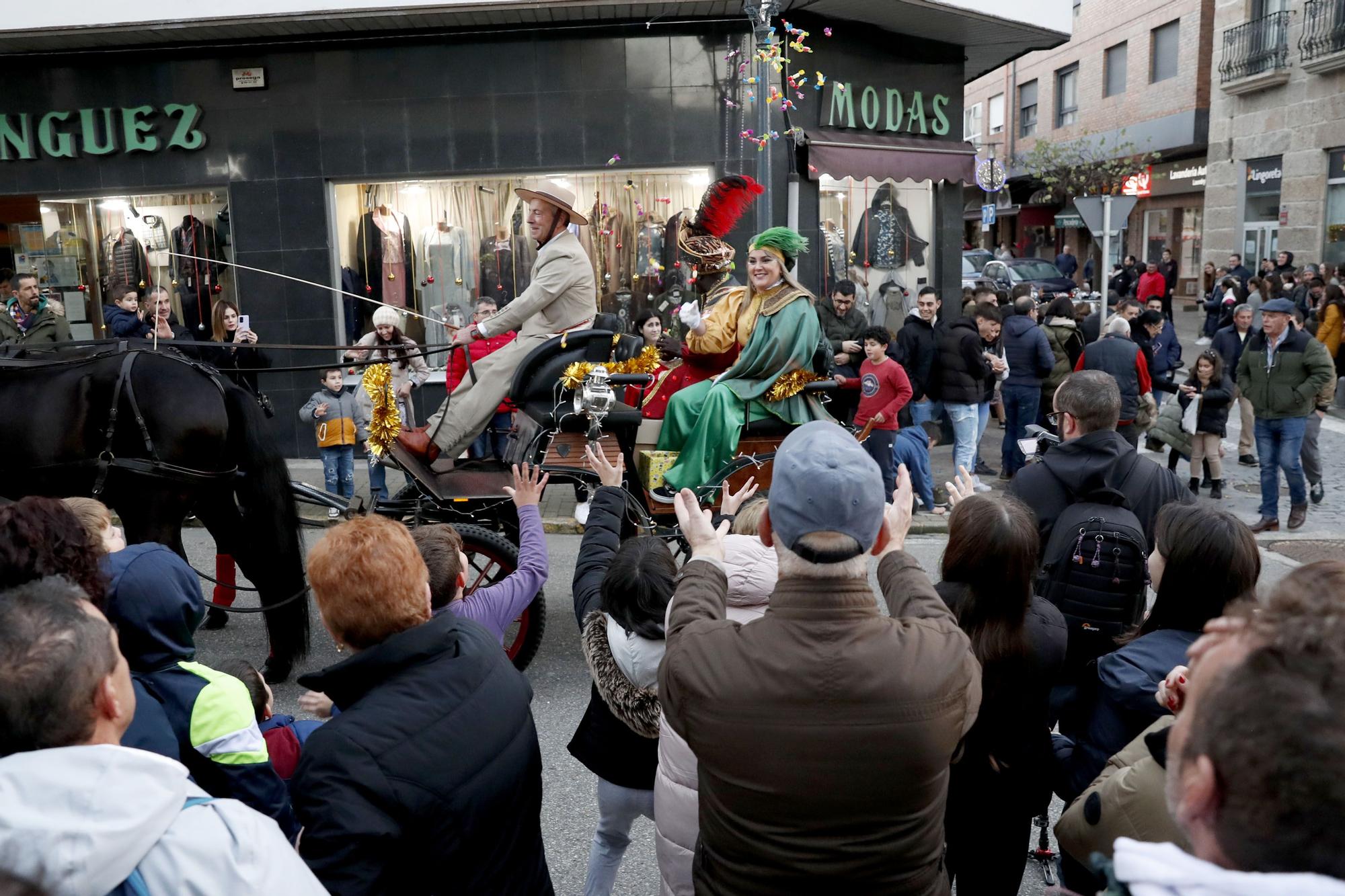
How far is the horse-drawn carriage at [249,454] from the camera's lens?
5.28 m

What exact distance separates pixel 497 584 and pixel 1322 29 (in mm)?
24500

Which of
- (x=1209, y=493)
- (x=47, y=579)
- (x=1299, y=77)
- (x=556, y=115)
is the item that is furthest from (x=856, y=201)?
(x=1299, y=77)

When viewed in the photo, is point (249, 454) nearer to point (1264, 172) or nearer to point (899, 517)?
point (899, 517)

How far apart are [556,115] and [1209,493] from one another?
24.8 feet

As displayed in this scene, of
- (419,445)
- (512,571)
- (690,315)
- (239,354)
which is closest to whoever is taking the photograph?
(512,571)

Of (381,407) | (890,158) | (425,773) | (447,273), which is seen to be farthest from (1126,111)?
(425,773)

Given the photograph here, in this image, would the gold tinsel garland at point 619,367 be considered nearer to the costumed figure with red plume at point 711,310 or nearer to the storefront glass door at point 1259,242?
the costumed figure with red plume at point 711,310

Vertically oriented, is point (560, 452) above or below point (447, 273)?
below

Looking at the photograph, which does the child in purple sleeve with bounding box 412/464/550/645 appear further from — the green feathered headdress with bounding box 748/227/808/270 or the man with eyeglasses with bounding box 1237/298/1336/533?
the man with eyeglasses with bounding box 1237/298/1336/533

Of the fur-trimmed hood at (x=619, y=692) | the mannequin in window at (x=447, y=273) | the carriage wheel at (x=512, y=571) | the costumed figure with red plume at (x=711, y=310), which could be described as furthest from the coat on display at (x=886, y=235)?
the fur-trimmed hood at (x=619, y=692)

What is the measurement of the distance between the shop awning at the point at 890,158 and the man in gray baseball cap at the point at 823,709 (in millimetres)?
10152

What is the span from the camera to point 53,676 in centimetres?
170

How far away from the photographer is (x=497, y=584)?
11.8 ft

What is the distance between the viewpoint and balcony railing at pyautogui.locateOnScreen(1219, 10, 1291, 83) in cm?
2316
